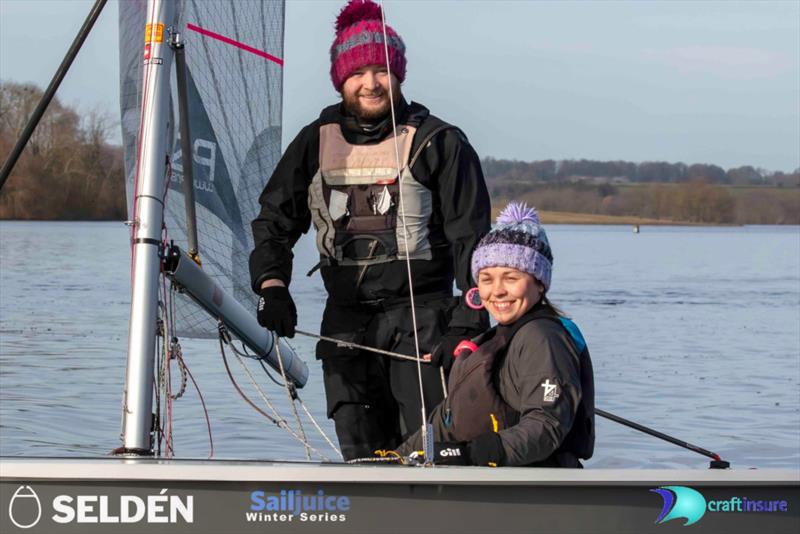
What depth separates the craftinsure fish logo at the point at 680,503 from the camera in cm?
382

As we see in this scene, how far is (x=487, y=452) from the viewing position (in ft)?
12.7

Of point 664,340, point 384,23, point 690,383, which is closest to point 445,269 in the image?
point 384,23

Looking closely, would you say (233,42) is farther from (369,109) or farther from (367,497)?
(367,497)

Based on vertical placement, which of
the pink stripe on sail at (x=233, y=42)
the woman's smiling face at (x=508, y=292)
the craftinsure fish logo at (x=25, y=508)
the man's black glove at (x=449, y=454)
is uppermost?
the pink stripe on sail at (x=233, y=42)

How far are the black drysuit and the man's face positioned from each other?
5 cm

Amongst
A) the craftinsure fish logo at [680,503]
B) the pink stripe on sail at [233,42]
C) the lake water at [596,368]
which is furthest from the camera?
the lake water at [596,368]

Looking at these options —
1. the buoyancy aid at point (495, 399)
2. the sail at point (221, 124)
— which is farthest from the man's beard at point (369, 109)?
the sail at point (221, 124)

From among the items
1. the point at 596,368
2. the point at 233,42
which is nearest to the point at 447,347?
the point at 233,42

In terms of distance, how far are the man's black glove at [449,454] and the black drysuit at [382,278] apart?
3.27ft

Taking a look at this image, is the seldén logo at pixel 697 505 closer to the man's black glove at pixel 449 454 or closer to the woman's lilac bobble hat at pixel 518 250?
the man's black glove at pixel 449 454

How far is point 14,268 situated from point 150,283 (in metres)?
21.5

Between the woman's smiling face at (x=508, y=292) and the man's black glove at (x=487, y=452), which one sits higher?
the woman's smiling face at (x=508, y=292)

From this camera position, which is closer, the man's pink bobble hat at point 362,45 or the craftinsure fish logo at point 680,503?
the craftinsure fish logo at point 680,503

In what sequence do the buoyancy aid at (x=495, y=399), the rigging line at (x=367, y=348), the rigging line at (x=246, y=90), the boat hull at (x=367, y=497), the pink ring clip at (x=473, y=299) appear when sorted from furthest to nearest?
the rigging line at (x=246, y=90)
the rigging line at (x=367, y=348)
the pink ring clip at (x=473, y=299)
the buoyancy aid at (x=495, y=399)
the boat hull at (x=367, y=497)
